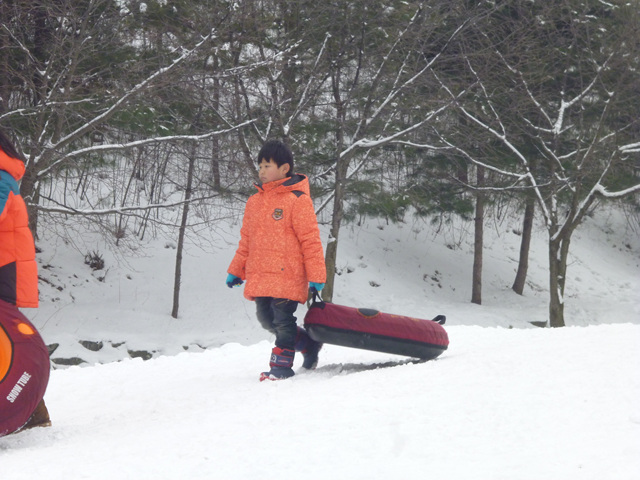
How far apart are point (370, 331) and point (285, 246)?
2.87 ft

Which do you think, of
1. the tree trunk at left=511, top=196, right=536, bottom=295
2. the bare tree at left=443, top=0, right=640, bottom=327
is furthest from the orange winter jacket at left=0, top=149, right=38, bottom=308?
the tree trunk at left=511, top=196, right=536, bottom=295

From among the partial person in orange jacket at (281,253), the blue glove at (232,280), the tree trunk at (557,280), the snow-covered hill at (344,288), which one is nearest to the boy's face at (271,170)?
the partial person in orange jacket at (281,253)

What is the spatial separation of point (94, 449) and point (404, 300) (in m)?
13.1

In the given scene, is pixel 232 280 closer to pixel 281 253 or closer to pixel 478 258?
pixel 281 253

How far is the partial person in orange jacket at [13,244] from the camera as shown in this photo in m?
3.24

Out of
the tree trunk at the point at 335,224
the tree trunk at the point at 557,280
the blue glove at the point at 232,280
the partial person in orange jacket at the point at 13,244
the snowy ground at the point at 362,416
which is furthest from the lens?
the tree trunk at the point at 557,280

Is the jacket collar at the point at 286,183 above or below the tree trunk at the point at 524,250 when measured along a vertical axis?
above

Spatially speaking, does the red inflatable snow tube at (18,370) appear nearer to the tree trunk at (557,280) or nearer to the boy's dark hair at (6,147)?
the boy's dark hair at (6,147)

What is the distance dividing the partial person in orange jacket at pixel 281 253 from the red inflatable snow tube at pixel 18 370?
1.75 m

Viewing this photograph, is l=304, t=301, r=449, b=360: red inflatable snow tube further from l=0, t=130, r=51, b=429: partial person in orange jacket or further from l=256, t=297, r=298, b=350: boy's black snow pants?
l=0, t=130, r=51, b=429: partial person in orange jacket

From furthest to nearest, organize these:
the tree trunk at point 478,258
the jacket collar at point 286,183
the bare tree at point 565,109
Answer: the tree trunk at point 478,258 → the bare tree at point 565,109 → the jacket collar at point 286,183

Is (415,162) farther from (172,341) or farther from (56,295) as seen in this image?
(56,295)

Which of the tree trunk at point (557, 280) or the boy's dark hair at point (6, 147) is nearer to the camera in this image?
the boy's dark hair at point (6, 147)

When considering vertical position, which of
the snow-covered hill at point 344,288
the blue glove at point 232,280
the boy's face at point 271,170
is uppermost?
the boy's face at point 271,170
